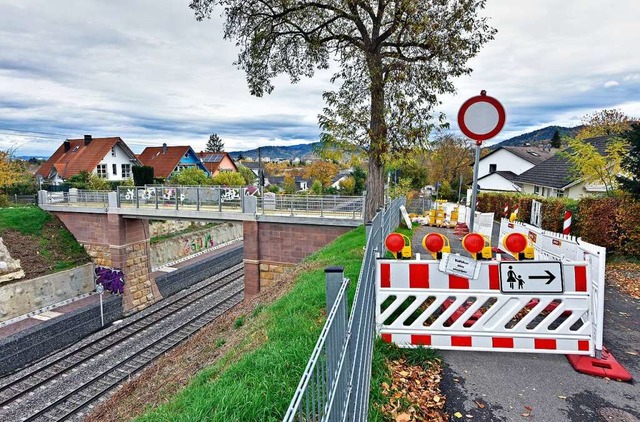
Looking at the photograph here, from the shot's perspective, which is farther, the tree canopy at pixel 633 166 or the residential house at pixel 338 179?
the residential house at pixel 338 179

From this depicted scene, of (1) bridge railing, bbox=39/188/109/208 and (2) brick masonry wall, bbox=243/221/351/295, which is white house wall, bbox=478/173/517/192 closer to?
(2) brick masonry wall, bbox=243/221/351/295

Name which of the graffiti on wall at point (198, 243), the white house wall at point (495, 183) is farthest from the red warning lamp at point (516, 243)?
the white house wall at point (495, 183)

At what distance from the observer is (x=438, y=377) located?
3.88 meters

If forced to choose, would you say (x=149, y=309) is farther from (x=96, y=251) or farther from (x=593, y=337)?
(x=593, y=337)

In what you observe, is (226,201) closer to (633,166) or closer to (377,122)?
(377,122)

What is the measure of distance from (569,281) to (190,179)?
35.8 metres

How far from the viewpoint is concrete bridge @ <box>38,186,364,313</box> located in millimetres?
17422

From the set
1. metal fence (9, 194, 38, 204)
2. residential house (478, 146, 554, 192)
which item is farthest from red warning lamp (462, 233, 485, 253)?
residential house (478, 146, 554, 192)

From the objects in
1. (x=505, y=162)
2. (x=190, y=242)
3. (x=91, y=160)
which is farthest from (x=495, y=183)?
(x=91, y=160)

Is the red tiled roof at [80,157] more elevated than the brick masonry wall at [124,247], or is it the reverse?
the red tiled roof at [80,157]

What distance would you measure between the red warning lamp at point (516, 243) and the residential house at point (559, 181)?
18.2m

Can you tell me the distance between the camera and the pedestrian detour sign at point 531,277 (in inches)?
164

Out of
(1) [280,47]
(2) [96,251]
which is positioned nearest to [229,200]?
(1) [280,47]

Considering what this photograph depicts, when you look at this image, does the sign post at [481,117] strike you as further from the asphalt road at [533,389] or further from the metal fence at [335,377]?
the metal fence at [335,377]
